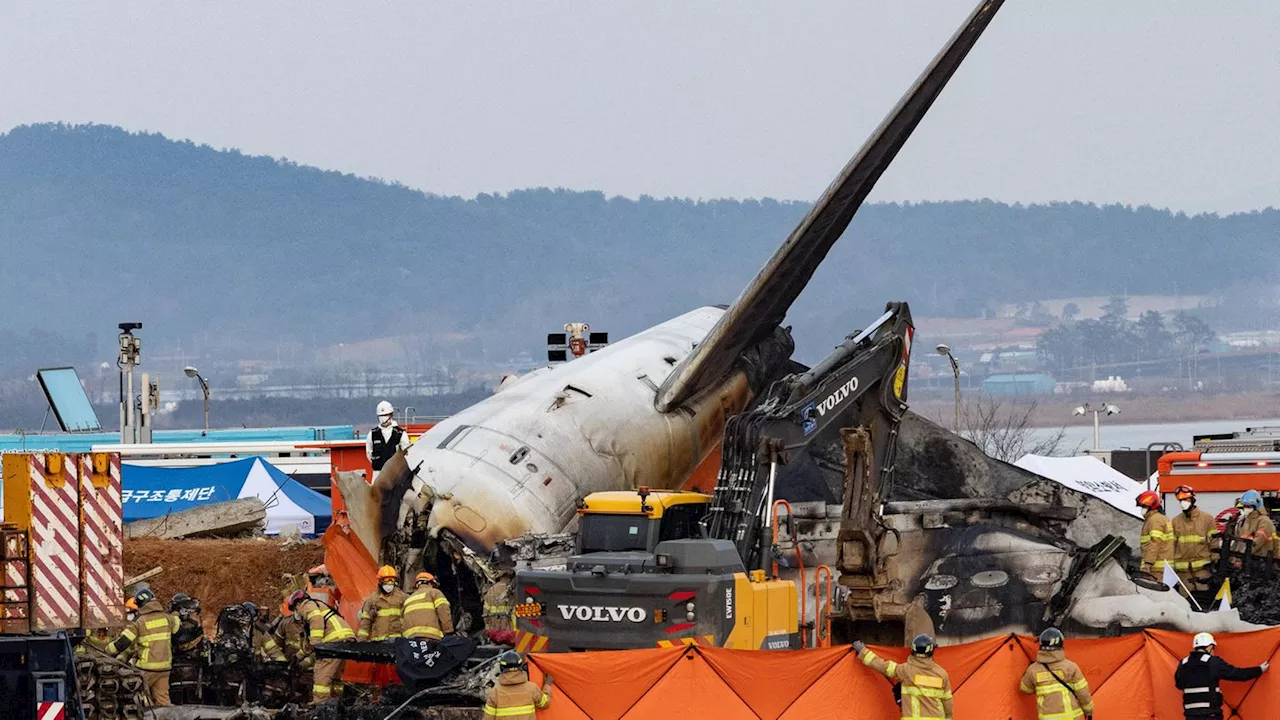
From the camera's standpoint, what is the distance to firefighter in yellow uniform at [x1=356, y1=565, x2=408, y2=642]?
734 inches

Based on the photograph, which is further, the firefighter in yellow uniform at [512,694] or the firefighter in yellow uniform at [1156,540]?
the firefighter in yellow uniform at [1156,540]

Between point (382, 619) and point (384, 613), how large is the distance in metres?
0.07

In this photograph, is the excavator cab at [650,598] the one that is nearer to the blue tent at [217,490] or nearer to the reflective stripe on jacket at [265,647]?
the reflective stripe on jacket at [265,647]

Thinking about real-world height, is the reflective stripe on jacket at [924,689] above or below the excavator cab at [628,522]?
below

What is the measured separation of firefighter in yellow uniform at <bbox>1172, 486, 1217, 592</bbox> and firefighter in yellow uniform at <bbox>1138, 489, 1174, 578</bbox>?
258mm

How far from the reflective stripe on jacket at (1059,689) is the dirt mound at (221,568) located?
14297 mm

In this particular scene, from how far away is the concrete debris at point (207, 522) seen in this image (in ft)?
99.3

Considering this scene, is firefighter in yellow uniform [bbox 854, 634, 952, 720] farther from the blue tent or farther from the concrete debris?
the blue tent

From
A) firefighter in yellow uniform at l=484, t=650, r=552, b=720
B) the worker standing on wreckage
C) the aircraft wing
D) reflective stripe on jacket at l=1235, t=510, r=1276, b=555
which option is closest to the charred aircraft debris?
the aircraft wing

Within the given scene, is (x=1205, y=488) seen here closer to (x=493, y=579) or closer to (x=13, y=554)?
(x=493, y=579)

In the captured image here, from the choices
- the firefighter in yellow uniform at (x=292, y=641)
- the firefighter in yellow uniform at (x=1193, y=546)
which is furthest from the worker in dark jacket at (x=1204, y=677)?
the firefighter in yellow uniform at (x=292, y=641)

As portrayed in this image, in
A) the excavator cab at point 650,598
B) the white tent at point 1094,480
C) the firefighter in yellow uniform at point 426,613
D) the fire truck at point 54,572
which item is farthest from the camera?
the white tent at point 1094,480

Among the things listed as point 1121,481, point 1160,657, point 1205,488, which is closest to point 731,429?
point 1160,657

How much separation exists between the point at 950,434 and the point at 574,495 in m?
7.46
